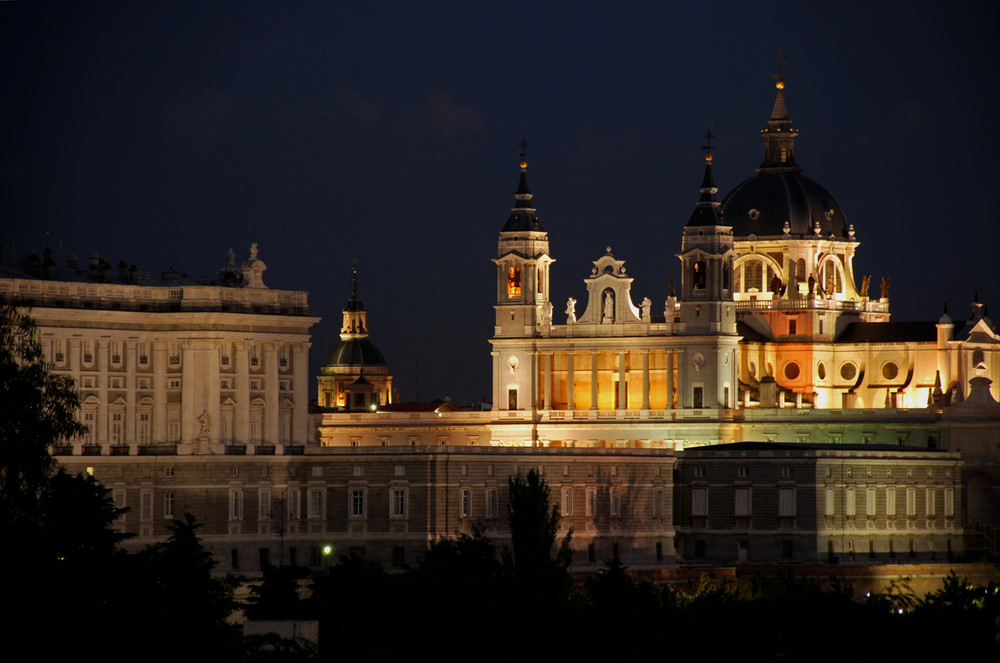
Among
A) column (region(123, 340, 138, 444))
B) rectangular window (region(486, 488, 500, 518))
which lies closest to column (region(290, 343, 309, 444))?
column (region(123, 340, 138, 444))

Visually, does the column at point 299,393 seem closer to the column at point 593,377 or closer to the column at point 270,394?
the column at point 270,394

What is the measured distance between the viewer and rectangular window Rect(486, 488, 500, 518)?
462ft

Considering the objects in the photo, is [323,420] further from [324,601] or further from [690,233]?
[324,601]

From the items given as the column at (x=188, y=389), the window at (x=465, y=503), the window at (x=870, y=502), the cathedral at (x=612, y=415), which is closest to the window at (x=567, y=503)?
the cathedral at (x=612, y=415)

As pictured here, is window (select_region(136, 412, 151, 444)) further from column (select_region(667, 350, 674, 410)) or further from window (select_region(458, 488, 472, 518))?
column (select_region(667, 350, 674, 410))

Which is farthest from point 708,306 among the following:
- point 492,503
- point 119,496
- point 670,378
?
point 119,496

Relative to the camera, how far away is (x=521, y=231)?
18175cm

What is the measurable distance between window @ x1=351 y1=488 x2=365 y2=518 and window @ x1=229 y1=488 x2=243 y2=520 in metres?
5.59

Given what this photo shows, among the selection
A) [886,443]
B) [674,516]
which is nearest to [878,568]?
[674,516]

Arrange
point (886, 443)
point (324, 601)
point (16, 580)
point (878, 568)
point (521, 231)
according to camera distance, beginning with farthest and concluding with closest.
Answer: point (521, 231), point (886, 443), point (878, 568), point (324, 601), point (16, 580)

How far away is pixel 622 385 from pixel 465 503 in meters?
38.5

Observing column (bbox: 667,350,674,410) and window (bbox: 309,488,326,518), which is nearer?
window (bbox: 309,488,326,518)

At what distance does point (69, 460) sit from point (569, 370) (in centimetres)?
5452

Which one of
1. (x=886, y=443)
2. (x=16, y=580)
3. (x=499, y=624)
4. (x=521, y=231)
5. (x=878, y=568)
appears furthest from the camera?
(x=521, y=231)
